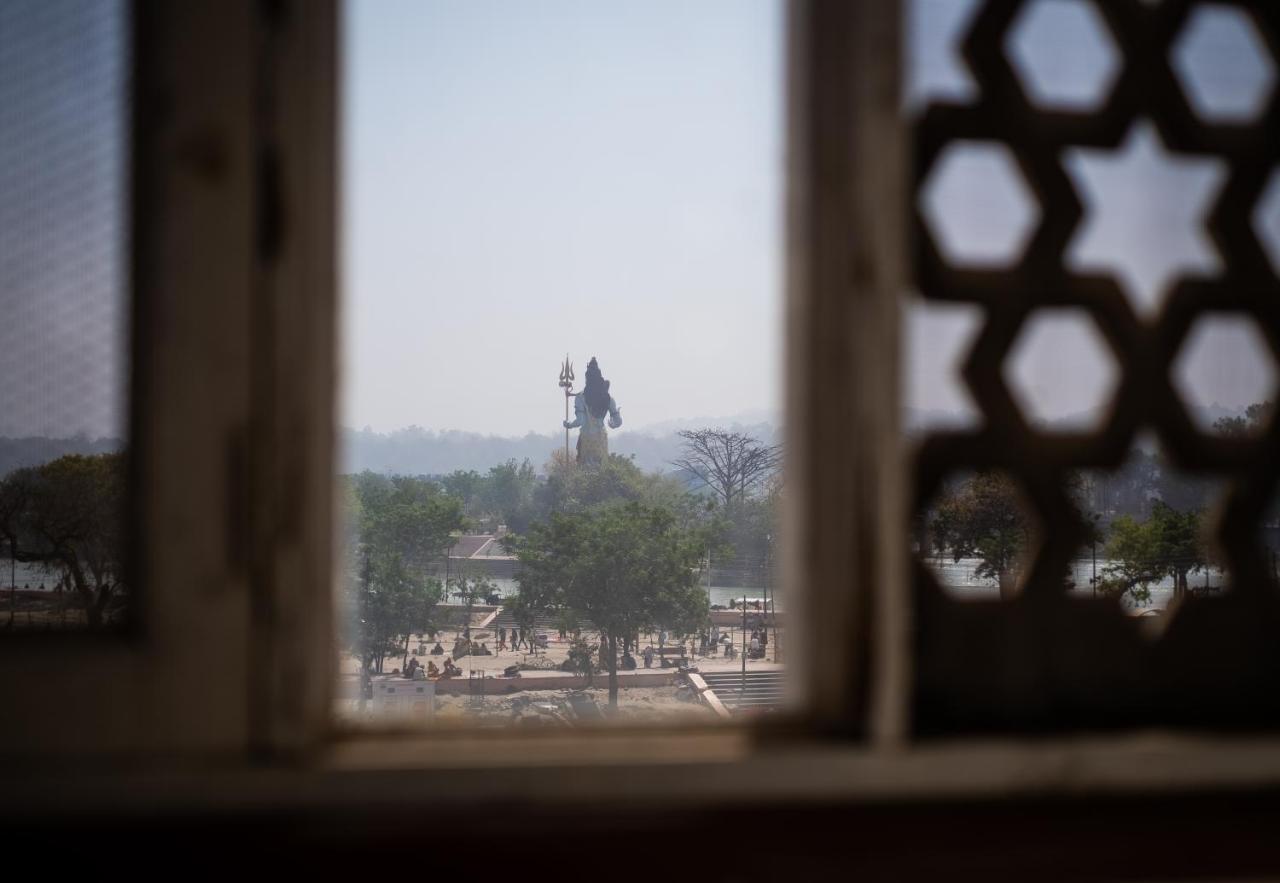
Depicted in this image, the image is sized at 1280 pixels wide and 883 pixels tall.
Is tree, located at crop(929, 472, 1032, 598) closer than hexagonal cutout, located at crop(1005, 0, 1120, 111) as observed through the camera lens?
No

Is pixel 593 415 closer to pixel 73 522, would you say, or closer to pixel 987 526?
pixel 987 526

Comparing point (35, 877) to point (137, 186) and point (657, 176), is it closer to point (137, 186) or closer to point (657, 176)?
point (137, 186)

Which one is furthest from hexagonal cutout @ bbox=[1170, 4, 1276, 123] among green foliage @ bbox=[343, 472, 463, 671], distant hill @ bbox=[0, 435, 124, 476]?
green foliage @ bbox=[343, 472, 463, 671]

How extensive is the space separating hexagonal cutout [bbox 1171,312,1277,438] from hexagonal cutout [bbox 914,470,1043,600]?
0.16m

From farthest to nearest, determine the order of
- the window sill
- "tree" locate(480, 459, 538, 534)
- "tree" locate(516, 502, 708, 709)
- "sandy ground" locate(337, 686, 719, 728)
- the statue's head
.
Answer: the statue's head → "tree" locate(480, 459, 538, 534) → "tree" locate(516, 502, 708, 709) → "sandy ground" locate(337, 686, 719, 728) → the window sill

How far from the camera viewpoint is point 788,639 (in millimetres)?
606

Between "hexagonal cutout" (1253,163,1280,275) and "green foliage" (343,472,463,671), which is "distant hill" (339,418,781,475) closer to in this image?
"green foliage" (343,472,463,671)

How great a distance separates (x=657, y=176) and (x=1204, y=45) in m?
16.2

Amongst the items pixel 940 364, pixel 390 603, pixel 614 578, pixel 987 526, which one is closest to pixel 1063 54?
pixel 940 364

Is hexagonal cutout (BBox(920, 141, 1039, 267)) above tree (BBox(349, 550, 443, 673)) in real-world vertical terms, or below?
above

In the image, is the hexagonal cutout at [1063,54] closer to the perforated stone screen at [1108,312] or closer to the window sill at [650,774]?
the perforated stone screen at [1108,312]

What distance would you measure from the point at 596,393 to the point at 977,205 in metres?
15.7

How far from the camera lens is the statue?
15.7 m

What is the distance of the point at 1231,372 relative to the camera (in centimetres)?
67
